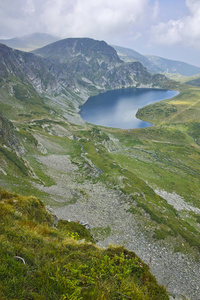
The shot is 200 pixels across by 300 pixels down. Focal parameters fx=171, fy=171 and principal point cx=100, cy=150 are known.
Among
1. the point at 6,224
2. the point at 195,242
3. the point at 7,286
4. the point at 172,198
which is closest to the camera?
the point at 7,286

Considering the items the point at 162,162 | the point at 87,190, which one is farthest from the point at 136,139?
the point at 87,190

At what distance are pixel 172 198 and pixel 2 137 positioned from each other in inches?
2318

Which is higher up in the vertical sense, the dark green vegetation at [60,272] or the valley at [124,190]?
the dark green vegetation at [60,272]

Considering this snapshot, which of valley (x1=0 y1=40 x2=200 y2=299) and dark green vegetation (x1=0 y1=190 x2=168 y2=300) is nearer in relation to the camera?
dark green vegetation (x1=0 y1=190 x2=168 y2=300)

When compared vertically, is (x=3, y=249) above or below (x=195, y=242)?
above

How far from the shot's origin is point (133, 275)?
839 centimetres

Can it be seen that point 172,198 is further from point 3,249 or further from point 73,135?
point 73,135

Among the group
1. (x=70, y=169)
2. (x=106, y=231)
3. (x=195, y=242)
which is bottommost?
(x=195, y=242)

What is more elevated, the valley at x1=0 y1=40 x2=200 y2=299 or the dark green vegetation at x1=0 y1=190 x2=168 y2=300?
the dark green vegetation at x1=0 y1=190 x2=168 y2=300

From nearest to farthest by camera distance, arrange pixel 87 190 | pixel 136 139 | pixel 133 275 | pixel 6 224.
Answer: pixel 133 275 < pixel 6 224 < pixel 87 190 < pixel 136 139

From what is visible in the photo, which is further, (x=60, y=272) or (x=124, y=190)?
(x=124, y=190)

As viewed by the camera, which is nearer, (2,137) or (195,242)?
(195,242)

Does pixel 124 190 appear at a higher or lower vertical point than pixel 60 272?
lower

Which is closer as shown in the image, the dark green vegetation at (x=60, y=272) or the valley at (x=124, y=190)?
the dark green vegetation at (x=60, y=272)
